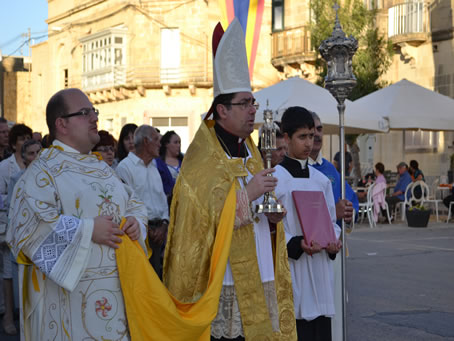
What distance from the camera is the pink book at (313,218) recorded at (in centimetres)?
463

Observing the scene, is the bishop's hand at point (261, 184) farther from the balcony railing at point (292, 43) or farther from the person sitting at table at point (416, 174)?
the balcony railing at point (292, 43)

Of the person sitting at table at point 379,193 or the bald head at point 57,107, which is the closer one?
the bald head at point 57,107

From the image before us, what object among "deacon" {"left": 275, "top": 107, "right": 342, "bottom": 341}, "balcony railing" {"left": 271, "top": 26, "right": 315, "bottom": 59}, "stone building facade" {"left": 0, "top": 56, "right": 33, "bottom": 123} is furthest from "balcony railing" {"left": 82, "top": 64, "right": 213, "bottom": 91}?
"deacon" {"left": 275, "top": 107, "right": 342, "bottom": 341}

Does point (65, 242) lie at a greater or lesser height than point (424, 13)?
lesser

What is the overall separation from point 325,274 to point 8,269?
3.39 metres

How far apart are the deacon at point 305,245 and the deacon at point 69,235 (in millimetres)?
1313

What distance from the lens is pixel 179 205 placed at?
4055mm

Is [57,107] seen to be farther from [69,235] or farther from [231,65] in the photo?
[231,65]

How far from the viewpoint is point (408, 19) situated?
2427 centimetres

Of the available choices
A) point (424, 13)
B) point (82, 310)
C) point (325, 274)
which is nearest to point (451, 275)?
point (325, 274)

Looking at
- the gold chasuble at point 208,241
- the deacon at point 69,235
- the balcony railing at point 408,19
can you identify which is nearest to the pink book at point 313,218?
the gold chasuble at point 208,241

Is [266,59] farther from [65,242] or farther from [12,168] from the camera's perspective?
[65,242]

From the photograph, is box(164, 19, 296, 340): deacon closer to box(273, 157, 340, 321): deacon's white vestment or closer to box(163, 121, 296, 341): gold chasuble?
box(163, 121, 296, 341): gold chasuble

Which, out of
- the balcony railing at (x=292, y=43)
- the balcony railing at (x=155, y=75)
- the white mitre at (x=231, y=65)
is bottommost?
the white mitre at (x=231, y=65)
